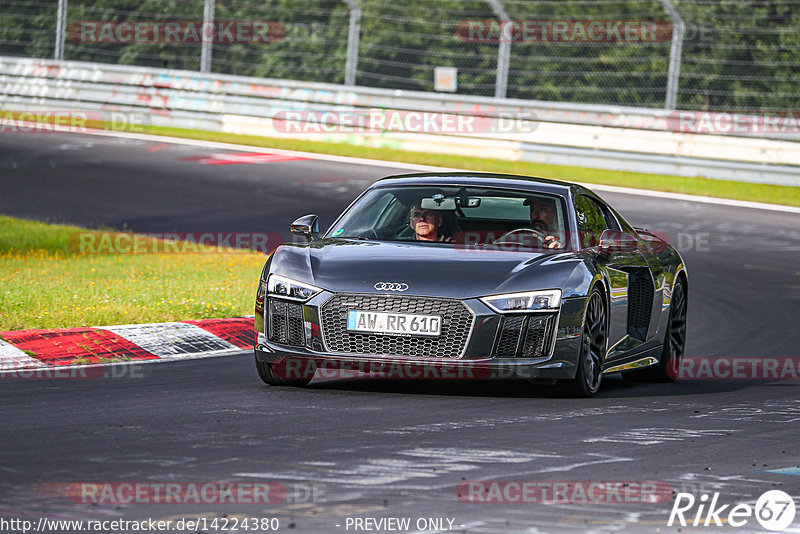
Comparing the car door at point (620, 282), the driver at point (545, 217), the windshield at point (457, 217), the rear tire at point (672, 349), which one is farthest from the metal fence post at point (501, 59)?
the driver at point (545, 217)

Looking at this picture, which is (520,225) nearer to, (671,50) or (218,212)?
(218,212)

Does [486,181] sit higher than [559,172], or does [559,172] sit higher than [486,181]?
[486,181]

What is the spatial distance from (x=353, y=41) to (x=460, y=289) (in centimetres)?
1740

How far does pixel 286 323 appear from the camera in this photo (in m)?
8.07

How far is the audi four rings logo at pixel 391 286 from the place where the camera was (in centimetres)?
776

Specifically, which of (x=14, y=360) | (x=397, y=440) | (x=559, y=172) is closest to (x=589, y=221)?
(x=397, y=440)

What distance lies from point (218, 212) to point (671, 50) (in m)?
7.74

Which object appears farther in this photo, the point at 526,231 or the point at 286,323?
the point at 526,231

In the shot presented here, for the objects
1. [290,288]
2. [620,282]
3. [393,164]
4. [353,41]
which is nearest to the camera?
[290,288]

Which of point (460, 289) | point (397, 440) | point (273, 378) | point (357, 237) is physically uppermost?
point (357, 237)

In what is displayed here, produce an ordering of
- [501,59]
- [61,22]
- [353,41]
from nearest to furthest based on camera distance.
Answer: [501,59] < [353,41] < [61,22]

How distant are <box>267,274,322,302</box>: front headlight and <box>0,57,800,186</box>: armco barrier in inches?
560

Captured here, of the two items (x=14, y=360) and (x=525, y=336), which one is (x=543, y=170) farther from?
(x=525, y=336)

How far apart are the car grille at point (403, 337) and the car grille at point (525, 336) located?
20cm
